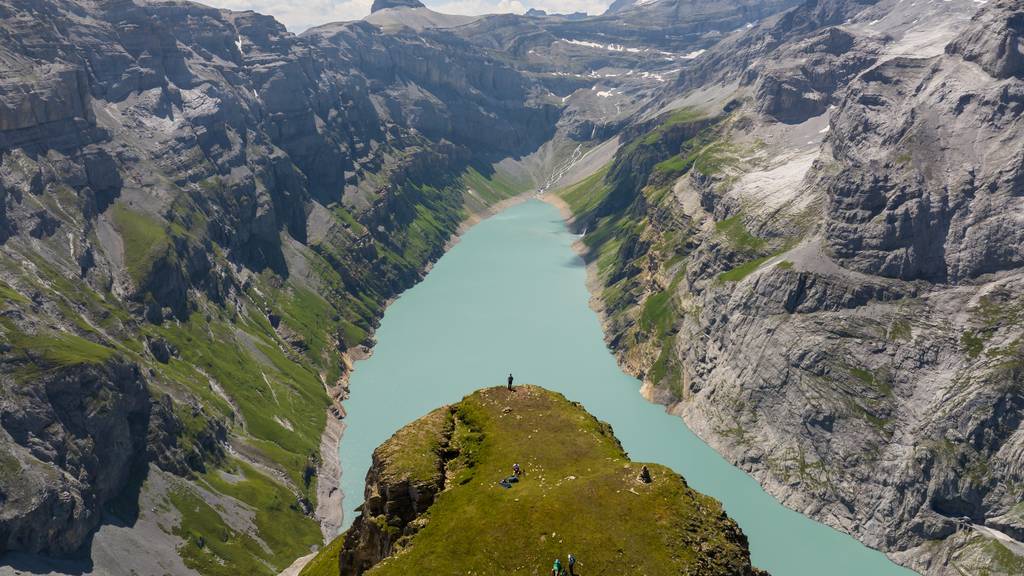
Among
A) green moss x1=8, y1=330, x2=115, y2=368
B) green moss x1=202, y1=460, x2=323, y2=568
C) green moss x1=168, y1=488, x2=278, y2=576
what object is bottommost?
green moss x1=202, y1=460, x2=323, y2=568

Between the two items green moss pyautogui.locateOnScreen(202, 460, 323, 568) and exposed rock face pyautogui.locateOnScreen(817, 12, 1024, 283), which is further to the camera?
exposed rock face pyautogui.locateOnScreen(817, 12, 1024, 283)

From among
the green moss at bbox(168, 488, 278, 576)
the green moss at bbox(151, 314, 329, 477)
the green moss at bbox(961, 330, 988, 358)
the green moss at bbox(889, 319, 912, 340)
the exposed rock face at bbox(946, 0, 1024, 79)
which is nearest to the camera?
the green moss at bbox(168, 488, 278, 576)

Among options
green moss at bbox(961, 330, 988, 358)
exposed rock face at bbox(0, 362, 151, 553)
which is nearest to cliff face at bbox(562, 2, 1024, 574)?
green moss at bbox(961, 330, 988, 358)

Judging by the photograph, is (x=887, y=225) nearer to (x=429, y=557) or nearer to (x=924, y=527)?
(x=924, y=527)

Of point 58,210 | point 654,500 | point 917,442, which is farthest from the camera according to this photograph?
point 58,210

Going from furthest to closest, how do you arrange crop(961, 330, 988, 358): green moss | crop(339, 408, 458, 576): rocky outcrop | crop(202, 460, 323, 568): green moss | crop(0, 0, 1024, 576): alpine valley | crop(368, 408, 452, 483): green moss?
crop(202, 460, 323, 568): green moss
crop(961, 330, 988, 358): green moss
crop(0, 0, 1024, 576): alpine valley
crop(368, 408, 452, 483): green moss
crop(339, 408, 458, 576): rocky outcrop

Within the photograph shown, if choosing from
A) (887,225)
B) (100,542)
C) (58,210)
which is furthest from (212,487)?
(887,225)

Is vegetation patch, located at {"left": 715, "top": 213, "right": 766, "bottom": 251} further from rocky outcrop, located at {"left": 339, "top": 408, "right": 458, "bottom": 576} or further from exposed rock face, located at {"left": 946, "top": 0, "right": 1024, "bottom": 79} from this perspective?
rocky outcrop, located at {"left": 339, "top": 408, "right": 458, "bottom": 576}
